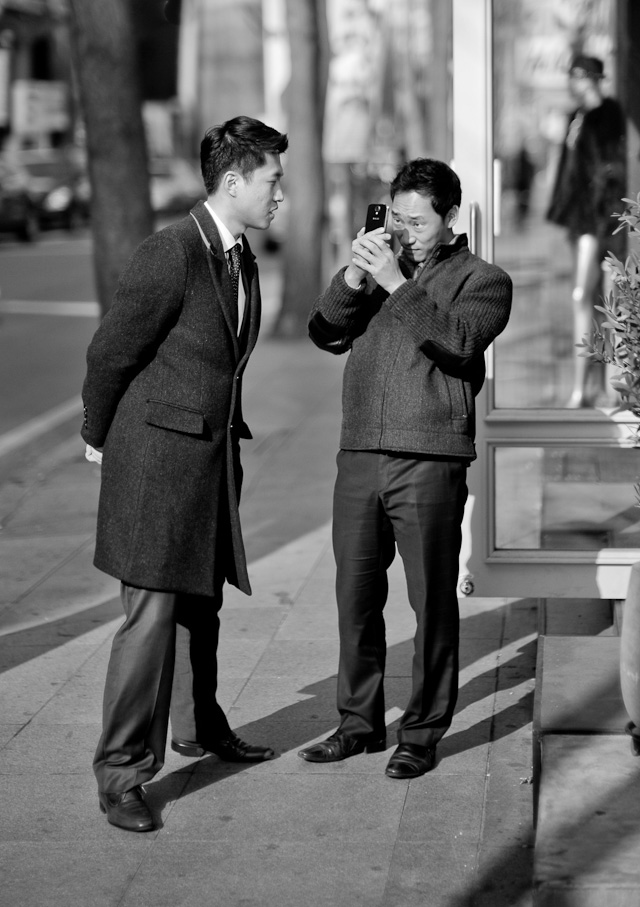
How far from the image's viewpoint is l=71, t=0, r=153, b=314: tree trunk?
9570mm

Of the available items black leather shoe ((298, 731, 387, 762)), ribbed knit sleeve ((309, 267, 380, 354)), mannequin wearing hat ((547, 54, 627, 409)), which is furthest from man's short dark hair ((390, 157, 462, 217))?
mannequin wearing hat ((547, 54, 627, 409))

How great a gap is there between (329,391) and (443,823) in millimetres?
→ 8477

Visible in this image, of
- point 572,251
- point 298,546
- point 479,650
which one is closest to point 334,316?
point 479,650

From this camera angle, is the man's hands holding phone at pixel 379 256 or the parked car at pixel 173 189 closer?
the man's hands holding phone at pixel 379 256

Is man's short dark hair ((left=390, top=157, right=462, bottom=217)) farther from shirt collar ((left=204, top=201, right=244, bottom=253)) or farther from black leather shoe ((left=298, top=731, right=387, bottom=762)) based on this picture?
black leather shoe ((left=298, top=731, right=387, bottom=762))

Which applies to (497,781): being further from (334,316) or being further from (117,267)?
(117,267)

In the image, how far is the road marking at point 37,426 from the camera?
33.3 feet

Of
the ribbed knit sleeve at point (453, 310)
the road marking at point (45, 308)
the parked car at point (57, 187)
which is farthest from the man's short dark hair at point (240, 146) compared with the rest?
the parked car at point (57, 187)

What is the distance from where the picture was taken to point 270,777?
432 centimetres

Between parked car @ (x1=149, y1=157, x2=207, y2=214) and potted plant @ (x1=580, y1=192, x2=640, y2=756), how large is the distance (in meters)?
35.4

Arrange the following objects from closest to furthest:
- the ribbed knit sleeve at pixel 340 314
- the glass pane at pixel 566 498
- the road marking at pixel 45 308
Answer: the ribbed knit sleeve at pixel 340 314 < the glass pane at pixel 566 498 < the road marking at pixel 45 308

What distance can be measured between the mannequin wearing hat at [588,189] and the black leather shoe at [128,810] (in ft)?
9.15

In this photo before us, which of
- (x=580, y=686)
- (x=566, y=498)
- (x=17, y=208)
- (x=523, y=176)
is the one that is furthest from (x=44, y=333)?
(x=17, y=208)

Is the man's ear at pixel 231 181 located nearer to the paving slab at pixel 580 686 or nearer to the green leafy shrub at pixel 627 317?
the green leafy shrub at pixel 627 317
